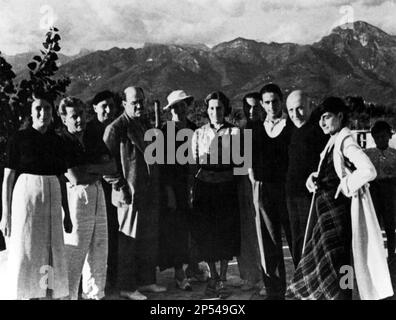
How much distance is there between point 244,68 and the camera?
18.0 feet

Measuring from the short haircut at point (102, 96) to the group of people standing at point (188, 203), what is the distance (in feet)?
0.16

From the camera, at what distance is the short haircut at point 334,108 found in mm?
5156

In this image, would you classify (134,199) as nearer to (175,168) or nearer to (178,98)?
(175,168)

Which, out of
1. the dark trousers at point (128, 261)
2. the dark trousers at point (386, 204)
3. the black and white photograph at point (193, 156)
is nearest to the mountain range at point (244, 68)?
the black and white photograph at point (193, 156)

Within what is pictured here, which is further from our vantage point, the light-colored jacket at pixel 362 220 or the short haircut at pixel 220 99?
the short haircut at pixel 220 99

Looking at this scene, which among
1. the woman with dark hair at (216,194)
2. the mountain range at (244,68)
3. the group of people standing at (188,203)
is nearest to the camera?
the group of people standing at (188,203)

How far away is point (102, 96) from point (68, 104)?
0.30 metres

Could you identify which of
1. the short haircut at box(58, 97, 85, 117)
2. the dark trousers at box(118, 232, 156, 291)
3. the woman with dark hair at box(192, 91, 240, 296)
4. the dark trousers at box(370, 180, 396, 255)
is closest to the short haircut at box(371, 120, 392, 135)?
the dark trousers at box(370, 180, 396, 255)

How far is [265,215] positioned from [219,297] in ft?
2.75

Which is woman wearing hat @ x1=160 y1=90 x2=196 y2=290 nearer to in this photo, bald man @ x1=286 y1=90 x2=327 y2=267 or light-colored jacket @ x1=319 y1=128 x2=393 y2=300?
bald man @ x1=286 y1=90 x2=327 y2=267

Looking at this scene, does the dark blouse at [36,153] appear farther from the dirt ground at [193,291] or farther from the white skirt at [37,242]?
the dirt ground at [193,291]

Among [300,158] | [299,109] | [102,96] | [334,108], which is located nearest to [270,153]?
[300,158]

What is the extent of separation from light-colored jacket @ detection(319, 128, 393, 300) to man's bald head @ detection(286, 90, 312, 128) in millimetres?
297
